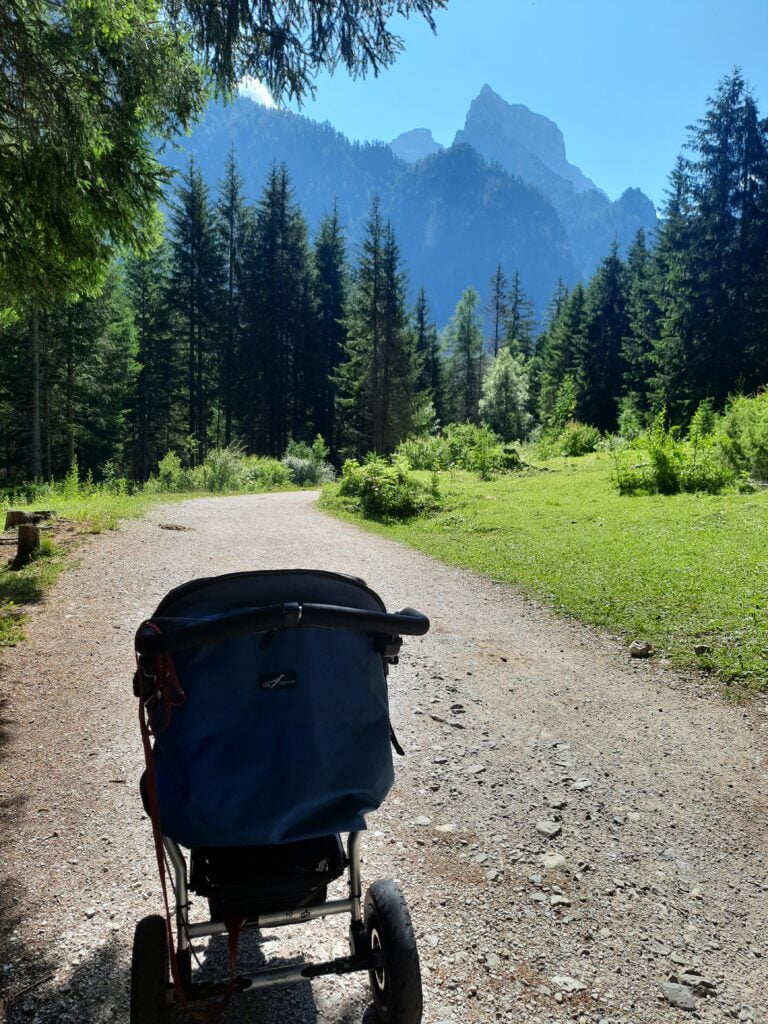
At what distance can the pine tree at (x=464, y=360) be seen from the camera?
2322 inches

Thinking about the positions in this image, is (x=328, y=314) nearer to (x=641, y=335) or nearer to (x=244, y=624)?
(x=641, y=335)

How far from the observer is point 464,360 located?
60.7m

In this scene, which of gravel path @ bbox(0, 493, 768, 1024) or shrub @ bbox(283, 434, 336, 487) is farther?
shrub @ bbox(283, 434, 336, 487)

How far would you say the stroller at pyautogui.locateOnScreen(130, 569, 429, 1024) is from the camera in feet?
5.55

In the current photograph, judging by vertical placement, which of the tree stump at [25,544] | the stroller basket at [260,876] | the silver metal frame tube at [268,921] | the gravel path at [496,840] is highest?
the tree stump at [25,544]

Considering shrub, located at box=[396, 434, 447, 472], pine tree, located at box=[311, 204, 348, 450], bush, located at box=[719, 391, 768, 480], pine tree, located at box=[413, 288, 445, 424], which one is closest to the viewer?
bush, located at box=[719, 391, 768, 480]

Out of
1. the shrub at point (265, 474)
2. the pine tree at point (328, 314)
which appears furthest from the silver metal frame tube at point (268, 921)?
the pine tree at point (328, 314)

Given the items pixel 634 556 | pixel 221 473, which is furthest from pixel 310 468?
pixel 634 556

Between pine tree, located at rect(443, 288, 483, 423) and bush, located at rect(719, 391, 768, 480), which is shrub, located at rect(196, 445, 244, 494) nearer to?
bush, located at rect(719, 391, 768, 480)

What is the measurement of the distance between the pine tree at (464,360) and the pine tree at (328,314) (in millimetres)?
14122

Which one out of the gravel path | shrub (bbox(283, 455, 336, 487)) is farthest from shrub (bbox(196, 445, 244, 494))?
the gravel path

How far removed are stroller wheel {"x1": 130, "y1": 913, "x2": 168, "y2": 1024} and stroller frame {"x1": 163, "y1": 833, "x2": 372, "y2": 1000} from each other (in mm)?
54

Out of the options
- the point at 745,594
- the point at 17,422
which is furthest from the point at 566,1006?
the point at 17,422

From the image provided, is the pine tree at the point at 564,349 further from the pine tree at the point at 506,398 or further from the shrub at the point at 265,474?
the shrub at the point at 265,474
